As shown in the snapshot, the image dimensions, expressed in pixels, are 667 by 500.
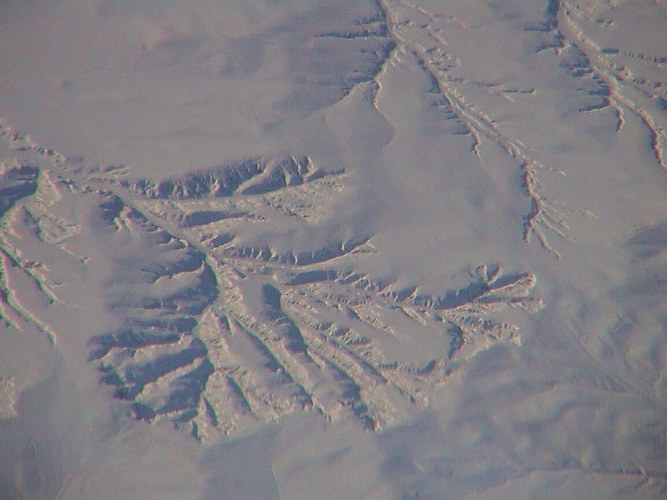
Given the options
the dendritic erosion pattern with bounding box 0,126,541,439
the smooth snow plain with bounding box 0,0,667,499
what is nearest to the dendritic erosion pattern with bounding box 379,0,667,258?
the smooth snow plain with bounding box 0,0,667,499

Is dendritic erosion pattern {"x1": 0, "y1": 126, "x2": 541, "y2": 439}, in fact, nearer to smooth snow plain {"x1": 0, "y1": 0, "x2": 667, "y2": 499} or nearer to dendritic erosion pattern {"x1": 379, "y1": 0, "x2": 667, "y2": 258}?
smooth snow plain {"x1": 0, "y1": 0, "x2": 667, "y2": 499}

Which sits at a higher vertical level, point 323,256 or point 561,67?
point 561,67

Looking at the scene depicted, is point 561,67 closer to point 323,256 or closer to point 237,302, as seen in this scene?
point 323,256

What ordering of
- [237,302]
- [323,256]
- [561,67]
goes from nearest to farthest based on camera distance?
[237,302]
[323,256]
[561,67]

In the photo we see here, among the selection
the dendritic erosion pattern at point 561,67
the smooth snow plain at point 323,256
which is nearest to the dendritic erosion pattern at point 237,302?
the smooth snow plain at point 323,256

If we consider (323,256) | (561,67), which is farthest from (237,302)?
(561,67)

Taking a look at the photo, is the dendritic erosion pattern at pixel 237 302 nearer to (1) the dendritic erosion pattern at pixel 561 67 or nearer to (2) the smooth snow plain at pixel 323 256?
(2) the smooth snow plain at pixel 323 256
